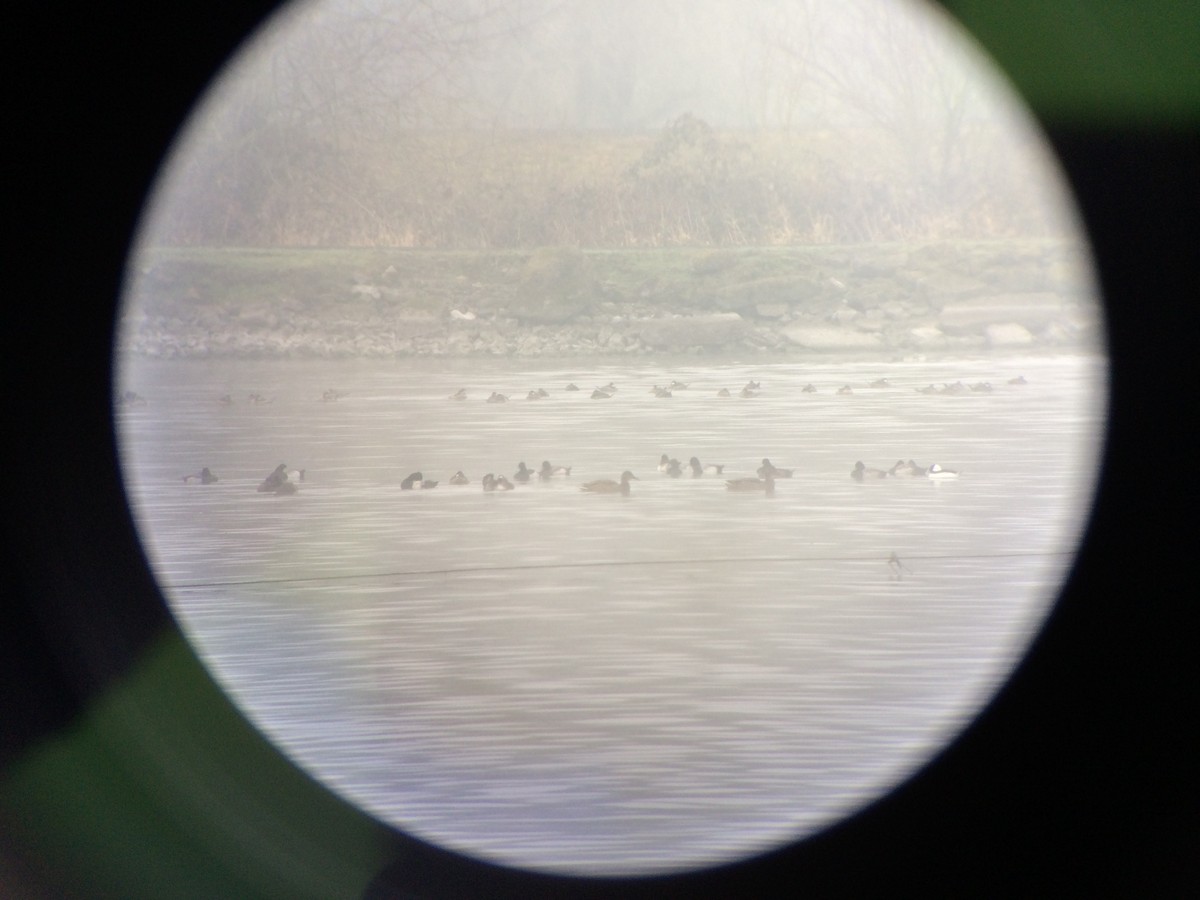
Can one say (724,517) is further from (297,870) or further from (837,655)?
(297,870)

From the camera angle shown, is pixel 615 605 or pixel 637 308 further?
pixel 637 308

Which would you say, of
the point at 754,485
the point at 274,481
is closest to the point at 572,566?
the point at 754,485

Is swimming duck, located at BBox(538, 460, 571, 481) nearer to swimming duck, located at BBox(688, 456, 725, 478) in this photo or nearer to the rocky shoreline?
swimming duck, located at BBox(688, 456, 725, 478)

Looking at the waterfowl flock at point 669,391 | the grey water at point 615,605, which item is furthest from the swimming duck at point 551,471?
the waterfowl flock at point 669,391

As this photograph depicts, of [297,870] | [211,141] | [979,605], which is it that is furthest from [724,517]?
[211,141]

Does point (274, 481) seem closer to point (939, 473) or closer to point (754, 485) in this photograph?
point (754, 485)

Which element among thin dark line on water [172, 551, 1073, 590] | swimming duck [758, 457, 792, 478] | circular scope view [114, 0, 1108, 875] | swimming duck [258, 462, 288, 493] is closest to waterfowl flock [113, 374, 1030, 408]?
circular scope view [114, 0, 1108, 875]

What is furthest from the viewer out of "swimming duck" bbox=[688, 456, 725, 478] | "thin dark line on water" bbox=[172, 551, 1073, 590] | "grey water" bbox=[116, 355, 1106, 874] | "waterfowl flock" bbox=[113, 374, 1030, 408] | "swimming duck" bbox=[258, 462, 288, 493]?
"waterfowl flock" bbox=[113, 374, 1030, 408]
